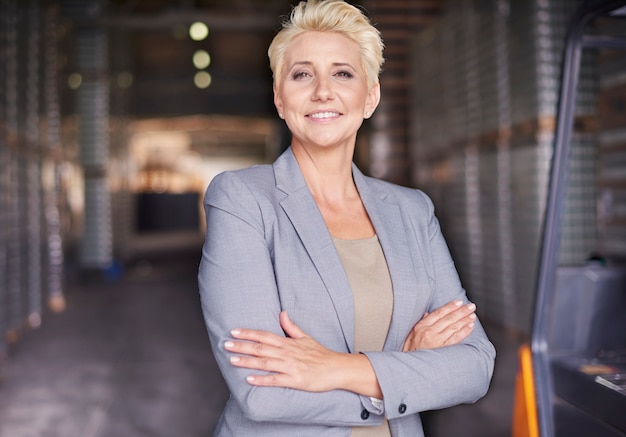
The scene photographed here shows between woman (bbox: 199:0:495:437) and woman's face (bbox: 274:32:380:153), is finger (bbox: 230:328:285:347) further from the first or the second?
woman's face (bbox: 274:32:380:153)

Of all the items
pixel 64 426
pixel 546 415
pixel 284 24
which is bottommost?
pixel 64 426

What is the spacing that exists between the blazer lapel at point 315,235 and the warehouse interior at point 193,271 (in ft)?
1.34

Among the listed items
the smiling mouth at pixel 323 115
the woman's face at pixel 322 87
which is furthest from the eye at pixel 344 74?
the smiling mouth at pixel 323 115

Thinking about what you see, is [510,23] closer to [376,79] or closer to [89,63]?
[376,79]

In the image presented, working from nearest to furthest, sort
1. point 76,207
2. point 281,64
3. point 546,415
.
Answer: point 281,64 → point 546,415 → point 76,207

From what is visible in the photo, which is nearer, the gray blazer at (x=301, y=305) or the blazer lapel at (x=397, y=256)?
the gray blazer at (x=301, y=305)

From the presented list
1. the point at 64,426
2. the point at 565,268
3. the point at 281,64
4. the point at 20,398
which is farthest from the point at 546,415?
the point at 20,398

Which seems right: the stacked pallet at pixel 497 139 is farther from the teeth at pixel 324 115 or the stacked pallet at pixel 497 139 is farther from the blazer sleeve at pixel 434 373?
the teeth at pixel 324 115

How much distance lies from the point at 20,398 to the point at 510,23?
15.6ft

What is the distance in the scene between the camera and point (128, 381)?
4781 millimetres

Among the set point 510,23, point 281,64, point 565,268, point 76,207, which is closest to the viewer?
point 281,64

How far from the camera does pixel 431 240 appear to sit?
165cm

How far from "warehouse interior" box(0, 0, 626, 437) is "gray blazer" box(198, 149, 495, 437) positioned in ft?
1.68

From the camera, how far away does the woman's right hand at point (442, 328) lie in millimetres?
→ 1452
